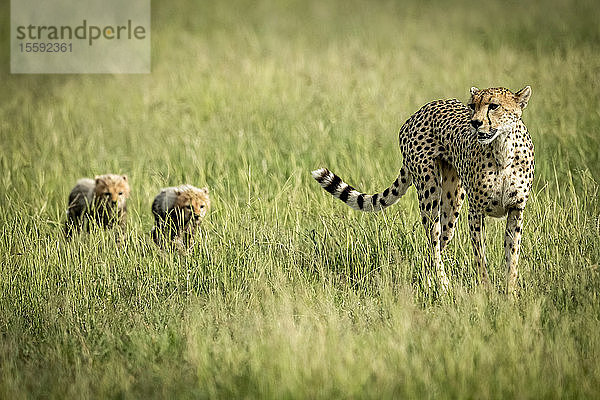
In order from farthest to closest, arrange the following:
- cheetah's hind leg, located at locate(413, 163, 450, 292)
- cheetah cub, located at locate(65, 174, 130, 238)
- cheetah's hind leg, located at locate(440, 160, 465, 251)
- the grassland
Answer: cheetah cub, located at locate(65, 174, 130, 238) → cheetah's hind leg, located at locate(440, 160, 465, 251) → cheetah's hind leg, located at locate(413, 163, 450, 292) → the grassland

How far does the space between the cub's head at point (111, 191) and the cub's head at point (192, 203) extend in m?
0.56

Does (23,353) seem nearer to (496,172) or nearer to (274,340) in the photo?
(274,340)

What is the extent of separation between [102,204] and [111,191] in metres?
0.12

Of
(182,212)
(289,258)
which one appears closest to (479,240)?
(289,258)

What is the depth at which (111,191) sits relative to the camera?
20.5 ft

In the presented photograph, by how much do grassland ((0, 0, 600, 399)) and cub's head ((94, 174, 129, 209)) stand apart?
206 mm

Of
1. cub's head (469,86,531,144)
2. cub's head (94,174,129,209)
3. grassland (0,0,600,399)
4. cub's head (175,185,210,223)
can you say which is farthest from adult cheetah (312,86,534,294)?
cub's head (94,174,129,209)

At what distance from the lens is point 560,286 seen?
14.5 feet

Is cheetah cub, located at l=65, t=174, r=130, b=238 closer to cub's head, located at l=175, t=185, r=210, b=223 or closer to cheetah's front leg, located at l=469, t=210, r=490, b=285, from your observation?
cub's head, located at l=175, t=185, r=210, b=223

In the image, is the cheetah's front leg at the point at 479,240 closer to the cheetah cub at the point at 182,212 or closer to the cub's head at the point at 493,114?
the cub's head at the point at 493,114

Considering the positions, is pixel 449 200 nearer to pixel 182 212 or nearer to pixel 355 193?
pixel 355 193

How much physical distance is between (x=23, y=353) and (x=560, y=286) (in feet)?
9.50

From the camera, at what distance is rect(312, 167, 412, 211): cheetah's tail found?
513cm

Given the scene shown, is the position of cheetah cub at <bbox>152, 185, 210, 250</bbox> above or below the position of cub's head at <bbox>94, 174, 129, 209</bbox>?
below
